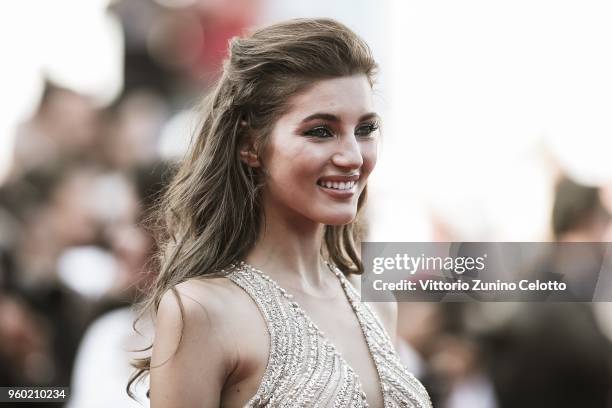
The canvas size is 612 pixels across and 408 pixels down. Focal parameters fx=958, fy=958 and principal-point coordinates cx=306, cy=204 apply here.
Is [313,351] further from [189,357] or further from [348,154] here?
[348,154]

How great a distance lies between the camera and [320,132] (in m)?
1.73

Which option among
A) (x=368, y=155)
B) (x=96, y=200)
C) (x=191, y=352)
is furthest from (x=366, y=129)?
(x=96, y=200)

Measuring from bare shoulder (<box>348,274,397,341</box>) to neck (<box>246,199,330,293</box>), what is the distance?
0.31 meters

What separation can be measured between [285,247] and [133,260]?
121 centimetres

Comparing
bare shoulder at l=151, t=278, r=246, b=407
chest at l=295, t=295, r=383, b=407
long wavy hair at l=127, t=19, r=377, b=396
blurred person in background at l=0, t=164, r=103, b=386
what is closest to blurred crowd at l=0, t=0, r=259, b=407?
blurred person in background at l=0, t=164, r=103, b=386

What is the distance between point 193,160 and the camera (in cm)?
191

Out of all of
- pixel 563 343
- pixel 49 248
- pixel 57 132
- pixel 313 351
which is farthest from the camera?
pixel 57 132

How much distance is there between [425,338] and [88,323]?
0.99 meters

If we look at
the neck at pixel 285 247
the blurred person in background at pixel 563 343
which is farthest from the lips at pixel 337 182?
the blurred person in background at pixel 563 343

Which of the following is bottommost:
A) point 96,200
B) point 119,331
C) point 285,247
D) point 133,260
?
point 119,331

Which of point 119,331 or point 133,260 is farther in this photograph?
point 133,260

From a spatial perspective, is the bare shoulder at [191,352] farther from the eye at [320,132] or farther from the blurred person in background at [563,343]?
the blurred person in background at [563,343]

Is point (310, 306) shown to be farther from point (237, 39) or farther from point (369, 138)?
point (237, 39)

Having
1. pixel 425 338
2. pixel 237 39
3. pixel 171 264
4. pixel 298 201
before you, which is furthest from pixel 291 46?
pixel 425 338
